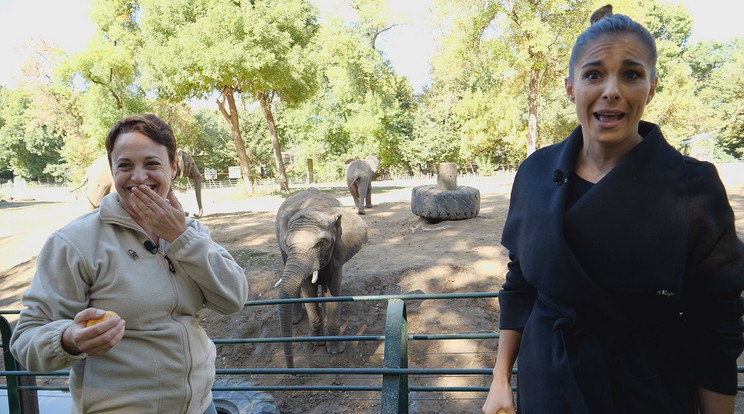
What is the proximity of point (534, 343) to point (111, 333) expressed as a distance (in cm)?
130

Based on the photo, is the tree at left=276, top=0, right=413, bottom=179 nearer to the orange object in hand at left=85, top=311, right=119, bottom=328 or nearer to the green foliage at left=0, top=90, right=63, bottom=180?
the orange object in hand at left=85, top=311, right=119, bottom=328

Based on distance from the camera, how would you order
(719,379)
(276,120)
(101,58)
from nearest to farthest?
(719,379) < (101,58) < (276,120)

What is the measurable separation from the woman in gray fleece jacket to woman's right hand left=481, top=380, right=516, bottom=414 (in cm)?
103

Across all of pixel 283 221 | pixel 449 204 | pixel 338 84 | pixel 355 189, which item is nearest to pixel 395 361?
pixel 283 221

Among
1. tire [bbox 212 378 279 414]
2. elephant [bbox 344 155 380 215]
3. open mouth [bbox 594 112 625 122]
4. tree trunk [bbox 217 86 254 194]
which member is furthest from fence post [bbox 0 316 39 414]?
tree trunk [bbox 217 86 254 194]

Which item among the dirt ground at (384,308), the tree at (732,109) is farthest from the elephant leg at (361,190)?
the tree at (732,109)

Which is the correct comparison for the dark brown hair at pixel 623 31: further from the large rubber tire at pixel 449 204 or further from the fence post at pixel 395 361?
the large rubber tire at pixel 449 204

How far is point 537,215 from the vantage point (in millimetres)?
1301

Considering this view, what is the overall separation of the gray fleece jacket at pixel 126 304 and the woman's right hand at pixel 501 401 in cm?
105

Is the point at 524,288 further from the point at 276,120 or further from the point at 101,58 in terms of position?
the point at 276,120

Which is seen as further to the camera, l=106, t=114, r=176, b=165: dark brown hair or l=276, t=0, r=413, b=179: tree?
l=276, t=0, r=413, b=179: tree

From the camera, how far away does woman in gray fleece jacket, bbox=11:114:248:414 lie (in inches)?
56.2

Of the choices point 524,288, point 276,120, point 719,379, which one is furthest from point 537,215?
point 276,120

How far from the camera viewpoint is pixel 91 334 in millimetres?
1304
